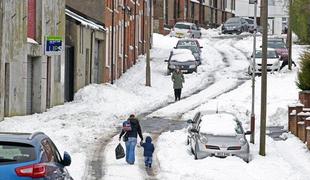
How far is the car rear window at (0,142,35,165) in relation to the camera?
396 inches

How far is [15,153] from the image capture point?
33.4ft

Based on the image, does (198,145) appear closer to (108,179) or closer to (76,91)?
(108,179)

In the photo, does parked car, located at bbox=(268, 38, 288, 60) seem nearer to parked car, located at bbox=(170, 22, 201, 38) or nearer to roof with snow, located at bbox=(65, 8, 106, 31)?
roof with snow, located at bbox=(65, 8, 106, 31)

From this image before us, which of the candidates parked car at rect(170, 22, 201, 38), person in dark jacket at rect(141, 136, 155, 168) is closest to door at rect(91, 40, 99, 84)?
person in dark jacket at rect(141, 136, 155, 168)

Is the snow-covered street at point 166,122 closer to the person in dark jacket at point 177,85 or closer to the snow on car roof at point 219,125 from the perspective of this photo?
the person in dark jacket at point 177,85

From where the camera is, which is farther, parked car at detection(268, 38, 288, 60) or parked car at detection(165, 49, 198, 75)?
parked car at detection(268, 38, 288, 60)

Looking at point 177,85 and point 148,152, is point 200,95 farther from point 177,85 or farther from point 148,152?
point 148,152

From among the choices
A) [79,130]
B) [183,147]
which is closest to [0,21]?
[79,130]

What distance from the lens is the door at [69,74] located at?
34.5m

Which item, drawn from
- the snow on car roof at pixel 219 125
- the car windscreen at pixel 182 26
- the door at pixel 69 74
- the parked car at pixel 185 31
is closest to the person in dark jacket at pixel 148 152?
the snow on car roof at pixel 219 125

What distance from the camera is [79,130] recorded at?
2434cm

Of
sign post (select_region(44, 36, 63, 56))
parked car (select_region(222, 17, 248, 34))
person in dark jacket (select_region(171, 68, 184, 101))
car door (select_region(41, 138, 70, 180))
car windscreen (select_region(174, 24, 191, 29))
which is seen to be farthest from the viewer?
parked car (select_region(222, 17, 248, 34))

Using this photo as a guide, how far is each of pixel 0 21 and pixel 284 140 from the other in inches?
384

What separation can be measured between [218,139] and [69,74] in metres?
15.9
